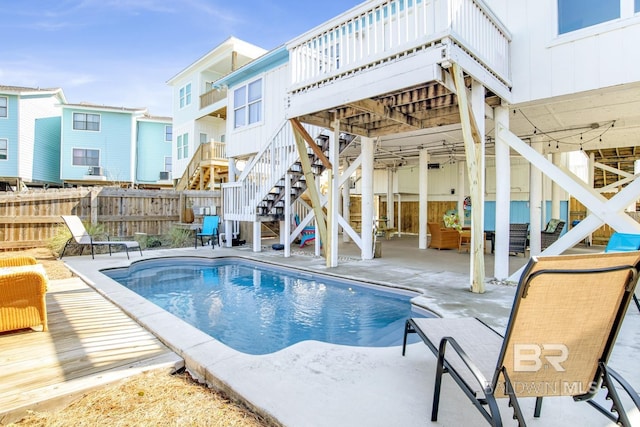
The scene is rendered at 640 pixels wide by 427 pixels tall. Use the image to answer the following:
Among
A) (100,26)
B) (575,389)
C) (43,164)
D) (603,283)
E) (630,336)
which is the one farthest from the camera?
(43,164)

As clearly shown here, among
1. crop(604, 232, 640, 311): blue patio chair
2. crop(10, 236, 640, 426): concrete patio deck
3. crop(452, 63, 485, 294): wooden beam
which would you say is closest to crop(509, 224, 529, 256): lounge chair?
crop(604, 232, 640, 311): blue patio chair

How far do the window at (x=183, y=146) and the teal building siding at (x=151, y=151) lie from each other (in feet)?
11.7

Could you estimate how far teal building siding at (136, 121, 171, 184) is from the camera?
22297mm

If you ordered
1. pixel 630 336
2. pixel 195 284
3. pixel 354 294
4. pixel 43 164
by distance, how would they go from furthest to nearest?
pixel 43 164 → pixel 195 284 → pixel 354 294 → pixel 630 336

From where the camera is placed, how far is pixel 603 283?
5.36ft

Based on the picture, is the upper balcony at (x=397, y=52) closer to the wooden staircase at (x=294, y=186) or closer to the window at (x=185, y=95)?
the wooden staircase at (x=294, y=186)

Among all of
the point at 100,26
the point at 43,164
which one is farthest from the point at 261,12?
the point at 43,164

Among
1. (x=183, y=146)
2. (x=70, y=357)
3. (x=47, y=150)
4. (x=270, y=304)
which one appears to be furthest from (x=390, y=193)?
(x=47, y=150)

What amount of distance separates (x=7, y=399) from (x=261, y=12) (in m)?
12.4

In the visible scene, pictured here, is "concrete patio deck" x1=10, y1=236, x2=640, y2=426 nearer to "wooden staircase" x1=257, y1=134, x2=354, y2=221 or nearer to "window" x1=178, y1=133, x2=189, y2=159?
"wooden staircase" x1=257, y1=134, x2=354, y2=221

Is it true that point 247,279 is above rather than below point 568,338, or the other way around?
below

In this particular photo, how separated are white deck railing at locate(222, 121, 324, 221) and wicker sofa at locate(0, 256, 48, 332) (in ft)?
19.6

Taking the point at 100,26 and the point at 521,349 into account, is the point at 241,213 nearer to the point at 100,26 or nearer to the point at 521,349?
the point at 100,26

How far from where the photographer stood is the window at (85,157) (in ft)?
66.3
